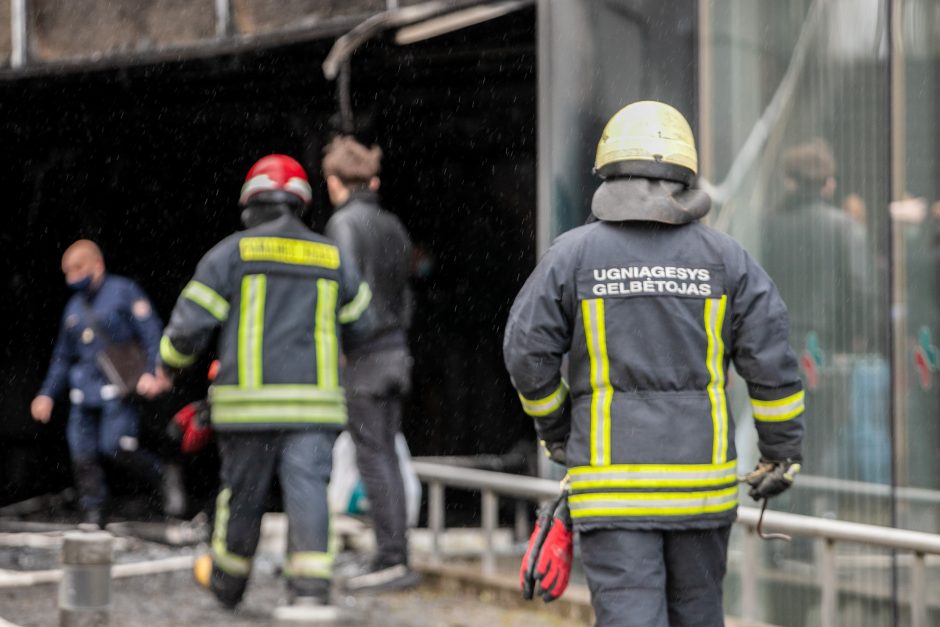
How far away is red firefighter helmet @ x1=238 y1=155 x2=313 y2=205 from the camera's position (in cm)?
678

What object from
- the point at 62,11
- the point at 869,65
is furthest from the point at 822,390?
the point at 62,11

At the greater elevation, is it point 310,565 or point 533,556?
point 533,556

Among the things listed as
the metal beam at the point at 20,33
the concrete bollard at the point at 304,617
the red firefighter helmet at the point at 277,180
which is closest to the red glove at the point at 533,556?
the concrete bollard at the point at 304,617

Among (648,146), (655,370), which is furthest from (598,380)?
(648,146)

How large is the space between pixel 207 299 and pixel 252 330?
226 mm

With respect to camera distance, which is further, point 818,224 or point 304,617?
point 818,224

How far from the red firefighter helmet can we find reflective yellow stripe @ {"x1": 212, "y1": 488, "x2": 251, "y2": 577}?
126cm

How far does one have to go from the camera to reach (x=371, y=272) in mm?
7770

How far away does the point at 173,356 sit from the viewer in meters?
6.52

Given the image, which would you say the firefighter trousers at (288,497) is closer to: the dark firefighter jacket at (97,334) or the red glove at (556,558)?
the red glove at (556,558)

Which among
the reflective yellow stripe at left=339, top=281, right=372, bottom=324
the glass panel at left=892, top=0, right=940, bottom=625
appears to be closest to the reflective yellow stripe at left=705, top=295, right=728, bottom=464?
the glass panel at left=892, top=0, right=940, bottom=625

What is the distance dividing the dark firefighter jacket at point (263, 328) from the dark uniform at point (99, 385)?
2.91m

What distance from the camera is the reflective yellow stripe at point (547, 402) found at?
15.4 feet

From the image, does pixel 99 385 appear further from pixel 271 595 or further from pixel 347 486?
pixel 271 595
